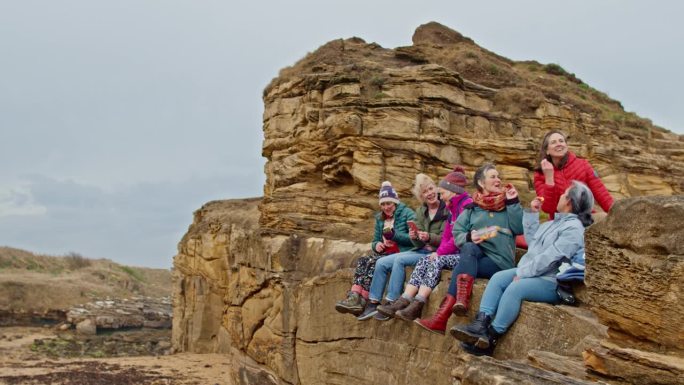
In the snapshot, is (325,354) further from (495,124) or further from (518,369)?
(495,124)

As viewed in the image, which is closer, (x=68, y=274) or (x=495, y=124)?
(x=495, y=124)

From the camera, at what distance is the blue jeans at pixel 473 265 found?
5.38 meters

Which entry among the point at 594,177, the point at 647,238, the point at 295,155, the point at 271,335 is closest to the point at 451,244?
the point at 594,177

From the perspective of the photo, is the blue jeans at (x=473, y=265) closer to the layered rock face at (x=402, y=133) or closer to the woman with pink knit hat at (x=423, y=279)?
the woman with pink knit hat at (x=423, y=279)

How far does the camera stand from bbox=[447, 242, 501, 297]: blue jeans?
5.38m

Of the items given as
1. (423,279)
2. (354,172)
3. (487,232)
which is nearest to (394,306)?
(423,279)

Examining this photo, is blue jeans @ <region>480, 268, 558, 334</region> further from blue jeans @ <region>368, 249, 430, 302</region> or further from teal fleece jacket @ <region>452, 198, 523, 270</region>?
blue jeans @ <region>368, 249, 430, 302</region>

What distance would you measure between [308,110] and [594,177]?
11.5m

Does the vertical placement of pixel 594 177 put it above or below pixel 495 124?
below

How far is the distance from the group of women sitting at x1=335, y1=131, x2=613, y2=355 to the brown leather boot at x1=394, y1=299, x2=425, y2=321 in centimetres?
1

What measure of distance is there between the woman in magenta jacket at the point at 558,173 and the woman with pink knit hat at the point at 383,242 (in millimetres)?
2039

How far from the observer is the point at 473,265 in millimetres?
5379

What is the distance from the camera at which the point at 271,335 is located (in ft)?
40.1

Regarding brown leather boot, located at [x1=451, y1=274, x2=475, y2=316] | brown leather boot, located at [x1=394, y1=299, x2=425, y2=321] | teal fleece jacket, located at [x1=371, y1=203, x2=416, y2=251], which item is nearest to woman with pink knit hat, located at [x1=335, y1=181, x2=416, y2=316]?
teal fleece jacket, located at [x1=371, y1=203, x2=416, y2=251]
